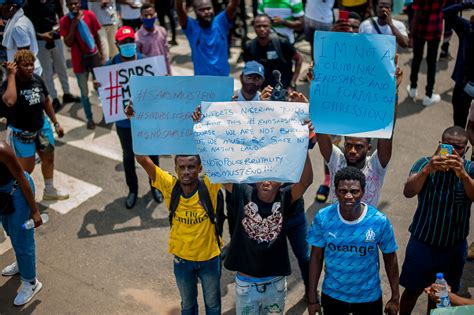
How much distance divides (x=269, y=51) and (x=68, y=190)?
10.2 feet

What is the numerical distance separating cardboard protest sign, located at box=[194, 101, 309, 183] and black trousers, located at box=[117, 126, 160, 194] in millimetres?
2850

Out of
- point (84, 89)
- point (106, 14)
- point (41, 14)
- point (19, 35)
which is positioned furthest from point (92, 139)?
point (106, 14)

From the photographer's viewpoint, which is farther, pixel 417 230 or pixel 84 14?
pixel 84 14

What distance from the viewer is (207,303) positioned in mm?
4773

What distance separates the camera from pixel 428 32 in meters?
9.21

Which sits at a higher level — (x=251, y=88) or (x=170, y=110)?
(x=170, y=110)

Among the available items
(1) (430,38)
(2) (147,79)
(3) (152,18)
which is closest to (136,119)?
(2) (147,79)

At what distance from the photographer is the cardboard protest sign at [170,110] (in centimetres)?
465

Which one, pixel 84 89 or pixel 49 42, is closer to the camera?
pixel 84 89

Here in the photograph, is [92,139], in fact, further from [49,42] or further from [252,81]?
[252,81]

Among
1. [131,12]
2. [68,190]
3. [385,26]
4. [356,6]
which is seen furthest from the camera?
[131,12]

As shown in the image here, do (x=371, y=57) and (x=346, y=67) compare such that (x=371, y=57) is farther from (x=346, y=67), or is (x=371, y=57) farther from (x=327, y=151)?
(x=327, y=151)

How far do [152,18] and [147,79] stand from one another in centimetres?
396

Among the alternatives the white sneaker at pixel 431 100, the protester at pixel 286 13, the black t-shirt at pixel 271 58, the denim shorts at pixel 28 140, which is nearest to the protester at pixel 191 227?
the denim shorts at pixel 28 140
